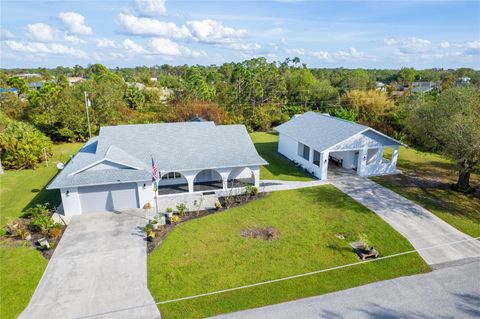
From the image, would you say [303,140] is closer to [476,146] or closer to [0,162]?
[476,146]

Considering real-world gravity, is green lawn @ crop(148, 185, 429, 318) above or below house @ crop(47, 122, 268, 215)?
below

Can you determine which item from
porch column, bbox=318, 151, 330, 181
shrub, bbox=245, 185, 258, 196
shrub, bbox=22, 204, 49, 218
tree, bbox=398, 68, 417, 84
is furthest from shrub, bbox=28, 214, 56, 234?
tree, bbox=398, 68, 417, 84

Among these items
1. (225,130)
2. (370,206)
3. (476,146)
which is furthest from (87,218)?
(476,146)

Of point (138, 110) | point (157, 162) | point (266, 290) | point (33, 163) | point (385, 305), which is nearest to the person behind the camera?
point (385, 305)

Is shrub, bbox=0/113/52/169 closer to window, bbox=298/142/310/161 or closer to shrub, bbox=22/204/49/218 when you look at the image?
shrub, bbox=22/204/49/218

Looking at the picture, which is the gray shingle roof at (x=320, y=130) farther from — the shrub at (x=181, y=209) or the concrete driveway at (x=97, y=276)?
the concrete driveway at (x=97, y=276)

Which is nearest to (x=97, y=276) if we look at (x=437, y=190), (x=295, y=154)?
(x=295, y=154)

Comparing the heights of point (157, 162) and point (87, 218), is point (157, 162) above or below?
above
